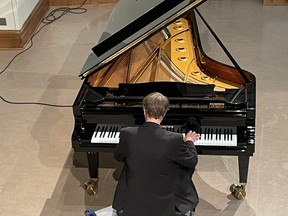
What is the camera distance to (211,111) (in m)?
3.77

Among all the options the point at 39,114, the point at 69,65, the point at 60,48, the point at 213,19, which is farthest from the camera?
the point at 213,19

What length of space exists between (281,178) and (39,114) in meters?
2.24

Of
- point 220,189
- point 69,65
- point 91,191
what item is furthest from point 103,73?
point 69,65

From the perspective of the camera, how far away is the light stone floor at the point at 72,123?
4.21 m

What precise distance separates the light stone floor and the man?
779mm

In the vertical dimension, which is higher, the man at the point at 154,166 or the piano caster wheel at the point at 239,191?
the man at the point at 154,166

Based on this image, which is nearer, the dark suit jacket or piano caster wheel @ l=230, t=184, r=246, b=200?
the dark suit jacket

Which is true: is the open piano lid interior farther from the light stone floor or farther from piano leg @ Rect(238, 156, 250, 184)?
the light stone floor

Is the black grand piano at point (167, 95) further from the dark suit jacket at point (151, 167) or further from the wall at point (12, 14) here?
the wall at point (12, 14)

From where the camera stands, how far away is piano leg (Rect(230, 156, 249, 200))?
155 inches

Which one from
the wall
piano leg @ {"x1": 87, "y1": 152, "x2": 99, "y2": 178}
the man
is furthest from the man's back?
the wall

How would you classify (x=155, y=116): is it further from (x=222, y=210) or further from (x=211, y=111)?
(x=222, y=210)

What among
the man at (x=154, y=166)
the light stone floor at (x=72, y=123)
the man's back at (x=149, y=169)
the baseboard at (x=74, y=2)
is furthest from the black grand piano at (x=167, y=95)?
the baseboard at (x=74, y=2)

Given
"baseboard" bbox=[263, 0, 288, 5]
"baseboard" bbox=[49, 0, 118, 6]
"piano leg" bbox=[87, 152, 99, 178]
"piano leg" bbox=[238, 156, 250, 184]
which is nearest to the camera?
"piano leg" bbox=[238, 156, 250, 184]
